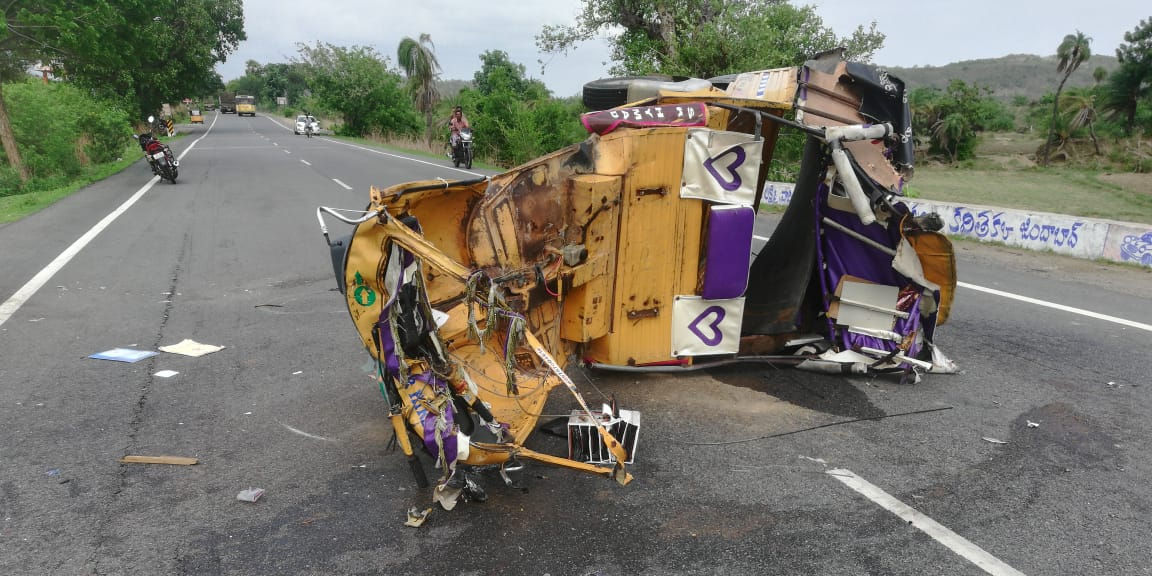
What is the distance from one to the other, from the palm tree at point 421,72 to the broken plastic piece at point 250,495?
114 ft

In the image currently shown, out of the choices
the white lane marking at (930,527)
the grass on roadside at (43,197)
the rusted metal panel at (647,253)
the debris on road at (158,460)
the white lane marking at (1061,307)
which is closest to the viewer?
the white lane marking at (930,527)

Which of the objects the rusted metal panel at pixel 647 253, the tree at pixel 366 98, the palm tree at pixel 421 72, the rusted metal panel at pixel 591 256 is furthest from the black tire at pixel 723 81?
the tree at pixel 366 98

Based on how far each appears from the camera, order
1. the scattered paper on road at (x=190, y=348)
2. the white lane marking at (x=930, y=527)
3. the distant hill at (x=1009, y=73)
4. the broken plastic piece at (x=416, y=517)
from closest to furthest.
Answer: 1. the white lane marking at (x=930, y=527)
2. the broken plastic piece at (x=416, y=517)
3. the scattered paper on road at (x=190, y=348)
4. the distant hill at (x=1009, y=73)

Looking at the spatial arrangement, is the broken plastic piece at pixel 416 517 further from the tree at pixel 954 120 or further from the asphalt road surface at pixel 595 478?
the tree at pixel 954 120

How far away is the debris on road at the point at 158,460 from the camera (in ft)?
12.1

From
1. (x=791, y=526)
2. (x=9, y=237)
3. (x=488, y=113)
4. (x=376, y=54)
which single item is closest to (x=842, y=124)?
(x=791, y=526)

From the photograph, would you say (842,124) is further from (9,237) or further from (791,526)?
(9,237)

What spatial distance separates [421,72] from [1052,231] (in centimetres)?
3440

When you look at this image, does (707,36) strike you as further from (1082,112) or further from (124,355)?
(1082,112)

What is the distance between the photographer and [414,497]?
342 centimetres

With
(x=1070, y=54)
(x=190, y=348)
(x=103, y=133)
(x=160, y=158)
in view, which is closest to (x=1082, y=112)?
(x=1070, y=54)

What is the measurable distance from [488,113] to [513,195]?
23.6 m

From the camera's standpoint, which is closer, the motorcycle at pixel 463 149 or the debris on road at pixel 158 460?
the debris on road at pixel 158 460

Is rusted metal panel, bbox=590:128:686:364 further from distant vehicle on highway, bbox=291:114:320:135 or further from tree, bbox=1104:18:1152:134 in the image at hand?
distant vehicle on highway, bbox=291:114:320:135
